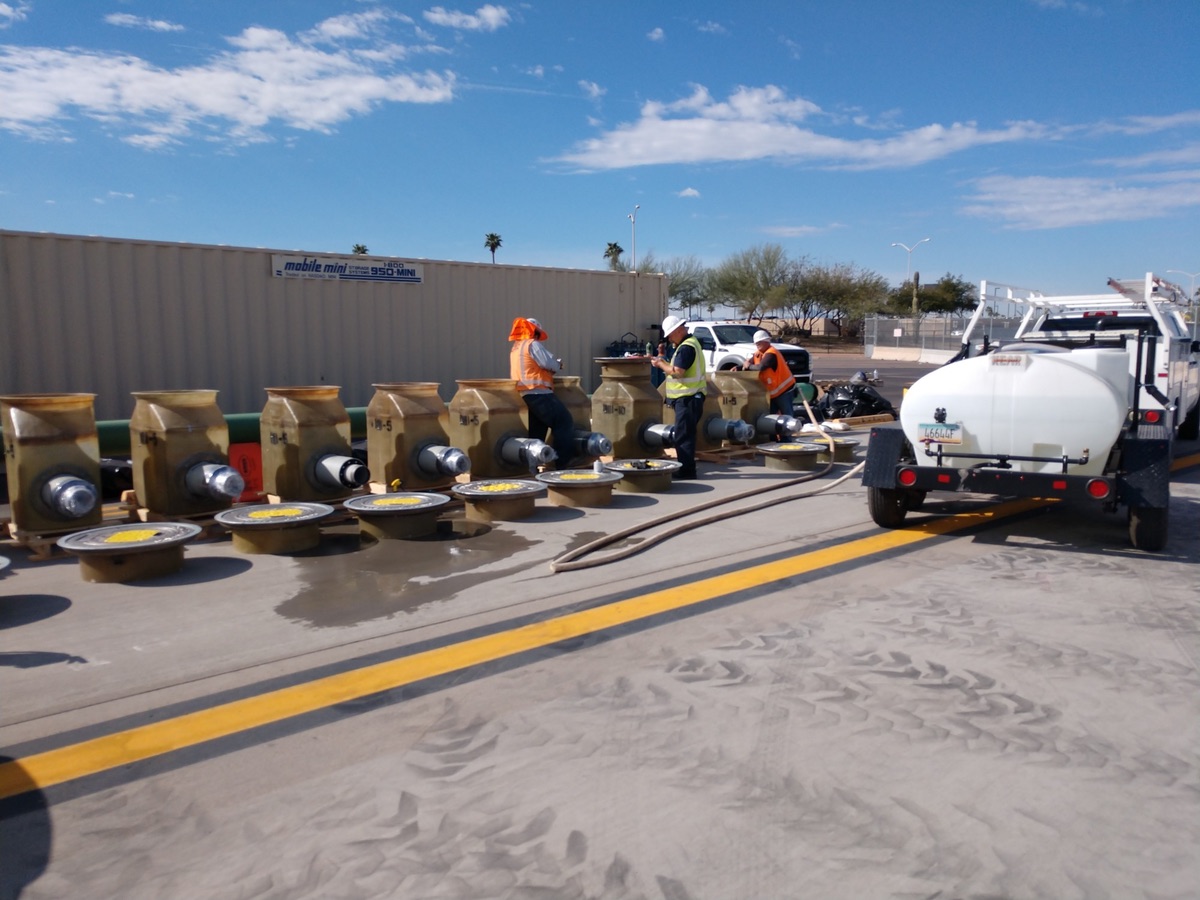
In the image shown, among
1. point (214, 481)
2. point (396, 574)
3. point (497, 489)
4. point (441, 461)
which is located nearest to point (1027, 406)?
point (497, 489)

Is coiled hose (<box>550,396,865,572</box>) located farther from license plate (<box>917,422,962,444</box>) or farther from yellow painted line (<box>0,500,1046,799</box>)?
license plate (<box>917,422,962,444</box>)

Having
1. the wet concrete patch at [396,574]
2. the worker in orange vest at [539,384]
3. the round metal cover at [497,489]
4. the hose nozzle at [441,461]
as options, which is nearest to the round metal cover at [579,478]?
the round metal cover at [497,489]

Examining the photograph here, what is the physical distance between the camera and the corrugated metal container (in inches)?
356

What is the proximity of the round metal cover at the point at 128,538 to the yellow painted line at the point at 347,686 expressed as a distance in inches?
96.9

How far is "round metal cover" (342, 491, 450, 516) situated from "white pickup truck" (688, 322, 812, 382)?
45.8 feet

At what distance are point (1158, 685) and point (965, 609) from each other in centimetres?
126

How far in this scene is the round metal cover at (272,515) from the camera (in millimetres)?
6680

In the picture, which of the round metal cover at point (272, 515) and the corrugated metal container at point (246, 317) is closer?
the round metal cover at point (272, 515)

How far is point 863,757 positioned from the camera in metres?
3.54

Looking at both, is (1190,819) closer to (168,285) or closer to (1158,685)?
(1158,685)

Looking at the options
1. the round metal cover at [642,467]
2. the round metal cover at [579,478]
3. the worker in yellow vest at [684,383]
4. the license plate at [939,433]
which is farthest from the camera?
the worker in yellow vest at [684,383]

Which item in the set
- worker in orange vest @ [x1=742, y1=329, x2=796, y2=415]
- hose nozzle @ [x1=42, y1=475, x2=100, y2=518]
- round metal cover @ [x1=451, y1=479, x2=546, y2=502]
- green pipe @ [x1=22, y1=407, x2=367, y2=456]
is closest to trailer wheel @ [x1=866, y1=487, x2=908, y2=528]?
round metal cover @ [x1=451, y1=479, x2=546, y2=502]

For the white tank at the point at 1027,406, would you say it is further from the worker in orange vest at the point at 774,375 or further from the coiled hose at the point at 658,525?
the worker in orange vest at the point at 774,375

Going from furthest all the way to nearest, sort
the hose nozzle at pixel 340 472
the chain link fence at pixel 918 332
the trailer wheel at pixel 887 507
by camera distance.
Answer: the chain link fence at pixel 918 332, the hose nozzle at pixel 340 472, the trailer wheel at pixel 887 507
